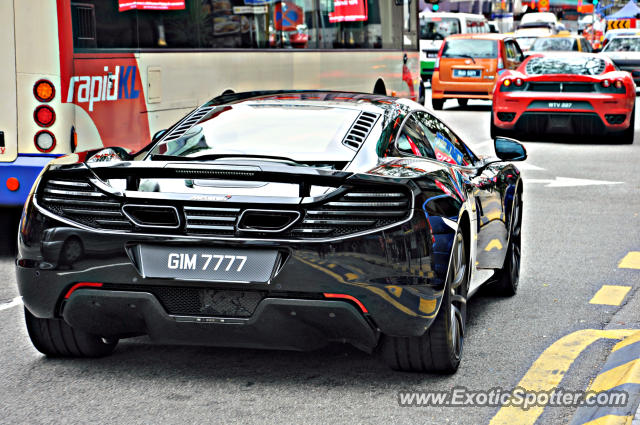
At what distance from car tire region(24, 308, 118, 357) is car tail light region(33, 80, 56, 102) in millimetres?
3535

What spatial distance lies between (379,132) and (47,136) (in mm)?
3785

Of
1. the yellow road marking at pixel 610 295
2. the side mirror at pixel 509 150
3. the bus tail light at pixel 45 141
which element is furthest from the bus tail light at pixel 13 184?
the yellow road marking at pixel 610 295

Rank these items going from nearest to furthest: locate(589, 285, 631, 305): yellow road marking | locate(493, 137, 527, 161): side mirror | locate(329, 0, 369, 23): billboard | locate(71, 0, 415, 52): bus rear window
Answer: locate(493, 137, 527, 161): side mirror → locate(589, 285, 631, 305): yellow road marking → locate(71, 0, 415, 52): bus rear window → locate(329, 0, 369, 23): billboard

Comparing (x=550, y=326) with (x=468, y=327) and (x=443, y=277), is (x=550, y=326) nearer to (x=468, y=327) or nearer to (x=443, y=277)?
(x=468, y=327)

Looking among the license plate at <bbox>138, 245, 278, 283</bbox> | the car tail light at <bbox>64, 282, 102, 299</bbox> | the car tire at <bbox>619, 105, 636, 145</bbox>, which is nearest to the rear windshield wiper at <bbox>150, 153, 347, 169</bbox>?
the license plate at <bbox>138, 245, 278, 283</bbox>

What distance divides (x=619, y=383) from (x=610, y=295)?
7.43 feet

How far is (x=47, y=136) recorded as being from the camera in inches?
332

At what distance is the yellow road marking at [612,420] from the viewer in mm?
4150

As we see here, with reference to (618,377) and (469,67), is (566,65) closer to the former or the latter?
(469,67)

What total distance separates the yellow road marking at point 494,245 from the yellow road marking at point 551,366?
2.05 feet

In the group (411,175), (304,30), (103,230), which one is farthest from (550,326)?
(304,30)

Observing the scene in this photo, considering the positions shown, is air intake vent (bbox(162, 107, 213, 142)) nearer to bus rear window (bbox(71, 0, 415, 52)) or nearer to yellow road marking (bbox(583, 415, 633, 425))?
yellow road marking (bbox(583, 415, 633, 425))

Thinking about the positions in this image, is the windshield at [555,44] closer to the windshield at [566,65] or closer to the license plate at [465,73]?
the license plate at [465,73]

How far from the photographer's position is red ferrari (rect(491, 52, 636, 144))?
1748cm
